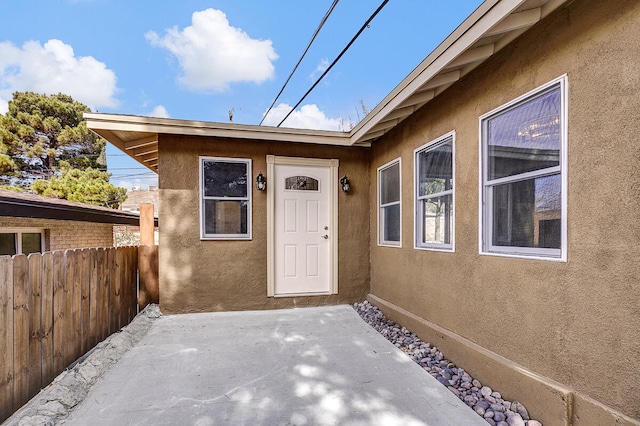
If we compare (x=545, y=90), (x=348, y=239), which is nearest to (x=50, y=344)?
(x=348, y=239)

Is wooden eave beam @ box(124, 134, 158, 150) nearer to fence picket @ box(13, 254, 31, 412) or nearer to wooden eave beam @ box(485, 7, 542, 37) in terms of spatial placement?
fence picket @ box(13, 254, 31, 412)

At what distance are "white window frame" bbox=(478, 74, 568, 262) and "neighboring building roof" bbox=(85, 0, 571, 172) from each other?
1.50ft

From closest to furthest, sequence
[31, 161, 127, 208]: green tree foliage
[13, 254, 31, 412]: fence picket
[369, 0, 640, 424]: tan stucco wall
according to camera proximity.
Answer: [369, 0, 640, 424]: tan stucco wall → [13, 254, 31, 412]: fence picket → [31, 161, 127, 208]: green tree foliage

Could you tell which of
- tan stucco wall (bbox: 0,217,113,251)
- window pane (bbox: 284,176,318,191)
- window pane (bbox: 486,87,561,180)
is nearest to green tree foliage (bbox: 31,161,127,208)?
tan stucco wall (bbox: 0,217,113,251)

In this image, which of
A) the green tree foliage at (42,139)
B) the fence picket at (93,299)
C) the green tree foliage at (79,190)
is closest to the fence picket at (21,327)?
the fence picket at (93,299)

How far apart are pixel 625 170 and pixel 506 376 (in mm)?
1595

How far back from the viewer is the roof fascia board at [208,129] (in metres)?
4.00

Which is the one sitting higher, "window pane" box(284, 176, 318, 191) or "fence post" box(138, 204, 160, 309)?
"window pane" box(284, 176, 318, 191)

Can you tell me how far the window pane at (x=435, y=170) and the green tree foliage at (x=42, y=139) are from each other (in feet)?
47.0

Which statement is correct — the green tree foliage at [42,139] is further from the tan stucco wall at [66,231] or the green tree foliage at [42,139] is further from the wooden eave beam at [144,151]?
the wooden eave beam at [144,151]

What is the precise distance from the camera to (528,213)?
2.25m

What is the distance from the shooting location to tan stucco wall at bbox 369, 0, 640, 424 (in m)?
1.61

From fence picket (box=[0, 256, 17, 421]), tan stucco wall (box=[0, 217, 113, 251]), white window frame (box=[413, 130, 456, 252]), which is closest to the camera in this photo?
fence picket (box=[0, 256, 17, 421])

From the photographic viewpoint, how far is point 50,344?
2365 millimetres
